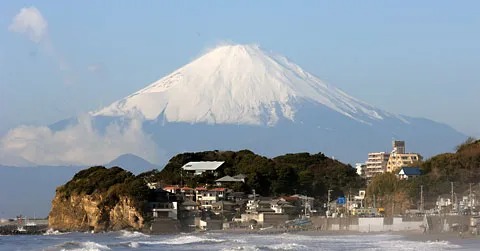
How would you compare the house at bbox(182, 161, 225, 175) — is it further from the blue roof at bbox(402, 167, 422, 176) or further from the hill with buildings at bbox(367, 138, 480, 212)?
the blue roof at bbox(402, 167, 422, 176)

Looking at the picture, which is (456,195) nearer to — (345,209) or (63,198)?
(345,209)

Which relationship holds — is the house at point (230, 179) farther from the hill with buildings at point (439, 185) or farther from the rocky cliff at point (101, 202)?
the hill with buildings at point (439, 185)

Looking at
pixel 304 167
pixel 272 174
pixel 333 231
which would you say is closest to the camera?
pixel 333 231

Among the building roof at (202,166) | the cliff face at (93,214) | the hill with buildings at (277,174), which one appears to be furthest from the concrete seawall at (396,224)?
the building roof at (202,166)

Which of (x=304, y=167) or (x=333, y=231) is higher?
(x=304, y=167)

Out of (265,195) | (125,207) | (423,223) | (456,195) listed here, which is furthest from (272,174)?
(423,223)

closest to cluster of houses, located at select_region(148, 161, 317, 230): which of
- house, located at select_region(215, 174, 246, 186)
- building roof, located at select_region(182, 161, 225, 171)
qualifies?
house, located at select_region(215, 174, 246, 186)

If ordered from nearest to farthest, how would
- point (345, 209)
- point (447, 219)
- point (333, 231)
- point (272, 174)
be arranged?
1. point (447, 219)
2. point (333, 231)
3. point (345, 209)
4. point (272, 174)

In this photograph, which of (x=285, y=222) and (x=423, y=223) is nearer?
(x=423, y=223)
